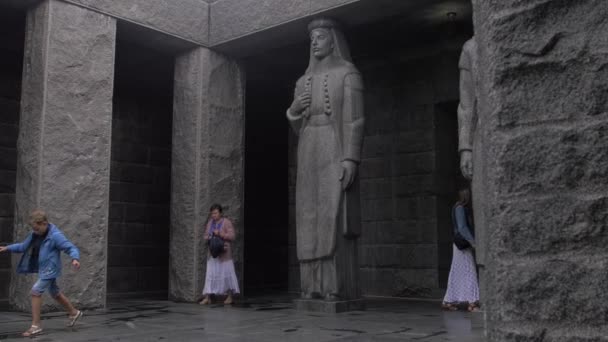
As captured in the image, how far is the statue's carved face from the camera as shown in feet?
26.9

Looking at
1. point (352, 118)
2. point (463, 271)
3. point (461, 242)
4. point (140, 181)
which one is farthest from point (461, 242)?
point (140, 181)

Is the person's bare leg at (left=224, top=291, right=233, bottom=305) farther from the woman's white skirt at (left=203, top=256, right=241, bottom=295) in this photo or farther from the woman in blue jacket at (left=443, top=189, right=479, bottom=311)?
the woman in blue jacket at (left=443, top=189, right=479, bottom=311)

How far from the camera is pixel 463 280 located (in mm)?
7992

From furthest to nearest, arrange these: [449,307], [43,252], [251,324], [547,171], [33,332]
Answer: [449,307] < [251,324] < [43,252] < [33,332] < [547,171]

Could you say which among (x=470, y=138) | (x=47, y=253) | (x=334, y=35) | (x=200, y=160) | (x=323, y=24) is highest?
(x=323, y=24)

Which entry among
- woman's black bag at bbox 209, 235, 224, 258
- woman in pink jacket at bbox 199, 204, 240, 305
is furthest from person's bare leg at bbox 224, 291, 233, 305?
woman's black bag at bbox 209, 235, 224, 258

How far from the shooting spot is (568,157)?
6.63 ft

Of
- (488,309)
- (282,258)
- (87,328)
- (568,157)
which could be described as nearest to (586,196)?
(568,157)

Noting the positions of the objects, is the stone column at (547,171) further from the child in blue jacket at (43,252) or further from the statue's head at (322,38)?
the statue's head at (322,38)

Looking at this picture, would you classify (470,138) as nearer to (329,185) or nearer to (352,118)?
(352,118)

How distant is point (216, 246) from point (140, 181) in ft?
14.4

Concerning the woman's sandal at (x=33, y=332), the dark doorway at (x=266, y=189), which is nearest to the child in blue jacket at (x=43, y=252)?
the woman's sandal at (x=33, y=332)

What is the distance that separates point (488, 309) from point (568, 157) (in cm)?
59

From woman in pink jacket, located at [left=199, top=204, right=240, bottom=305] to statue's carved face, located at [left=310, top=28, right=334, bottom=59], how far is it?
2.60 m
